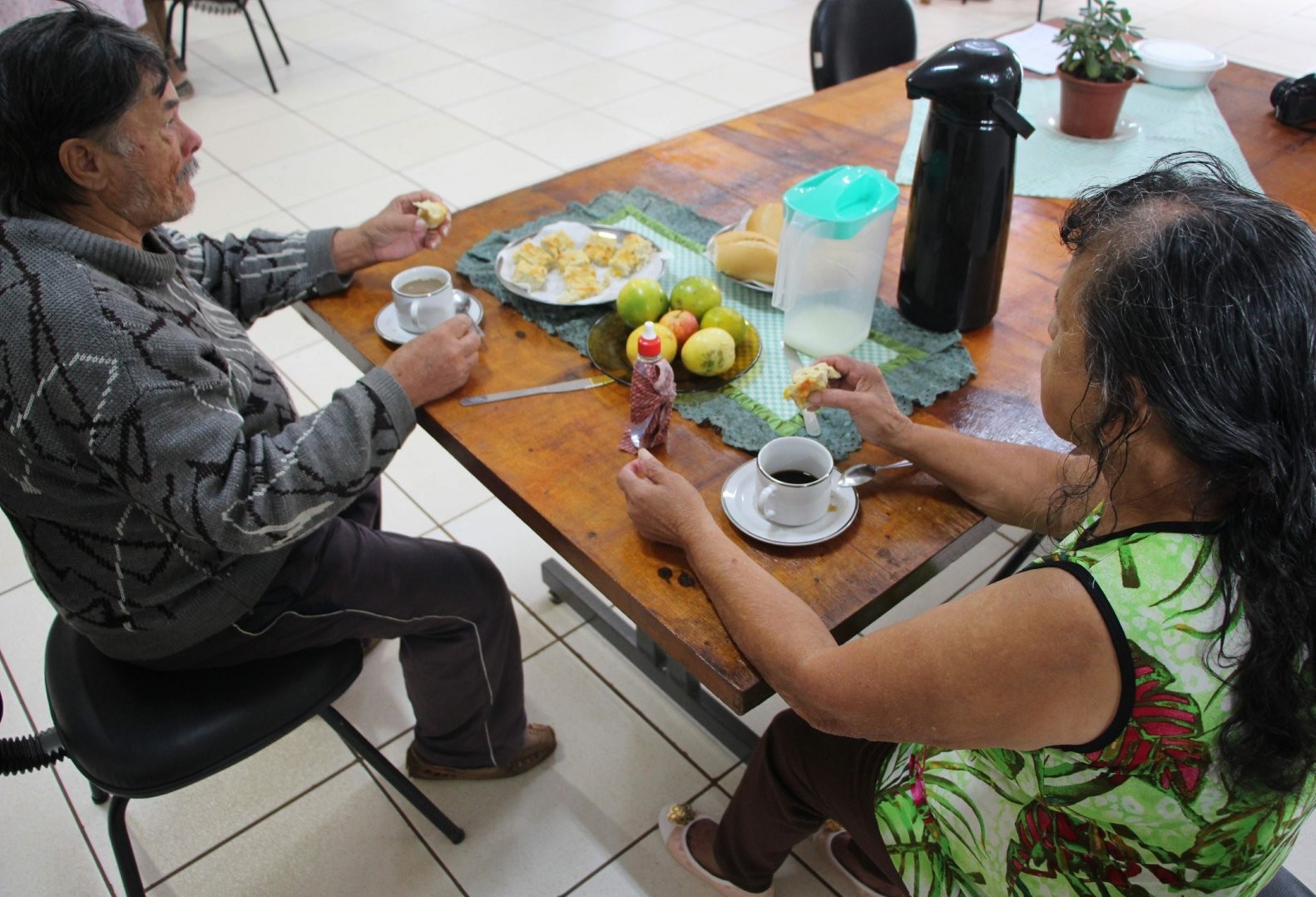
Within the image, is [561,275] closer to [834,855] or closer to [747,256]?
[747,256]

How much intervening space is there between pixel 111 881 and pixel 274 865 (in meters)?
0.28

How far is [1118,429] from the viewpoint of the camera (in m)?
0.82

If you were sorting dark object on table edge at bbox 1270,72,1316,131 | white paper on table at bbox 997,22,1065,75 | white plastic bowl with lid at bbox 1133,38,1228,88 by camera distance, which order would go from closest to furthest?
dark object on table edge at bbox 1270,72,1316,131 < white plastic bowl with lid at bbox 1133,38,1228,88 < white paper on table at bbox 997,22,1065,75

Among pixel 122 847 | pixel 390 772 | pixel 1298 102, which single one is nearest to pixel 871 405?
pixel 390 772

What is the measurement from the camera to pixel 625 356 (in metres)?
1.43

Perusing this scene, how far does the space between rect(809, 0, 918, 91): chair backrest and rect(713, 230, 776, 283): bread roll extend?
1258mm

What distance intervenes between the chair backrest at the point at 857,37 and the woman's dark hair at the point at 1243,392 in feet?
6.48

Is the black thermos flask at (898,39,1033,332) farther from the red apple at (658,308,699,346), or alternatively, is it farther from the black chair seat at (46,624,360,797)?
the black chair seat at (46,624,360,797)

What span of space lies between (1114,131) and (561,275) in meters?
1.29

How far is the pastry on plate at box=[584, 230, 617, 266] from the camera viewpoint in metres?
1.62

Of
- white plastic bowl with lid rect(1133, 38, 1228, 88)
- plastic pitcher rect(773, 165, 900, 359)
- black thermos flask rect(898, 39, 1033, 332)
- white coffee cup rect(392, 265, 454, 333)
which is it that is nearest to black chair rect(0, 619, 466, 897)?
white coffee cup rect(392, 265, 454, 333)

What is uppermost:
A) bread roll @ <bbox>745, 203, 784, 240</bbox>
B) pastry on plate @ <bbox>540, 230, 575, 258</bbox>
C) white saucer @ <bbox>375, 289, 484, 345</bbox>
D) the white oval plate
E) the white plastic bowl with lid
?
the white plastic bowl with lid

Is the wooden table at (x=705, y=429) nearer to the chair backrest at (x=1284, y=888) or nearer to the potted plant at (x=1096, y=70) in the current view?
the potted plant at (x=1096, y=70)

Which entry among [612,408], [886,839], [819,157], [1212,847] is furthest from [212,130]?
[1212,847]
